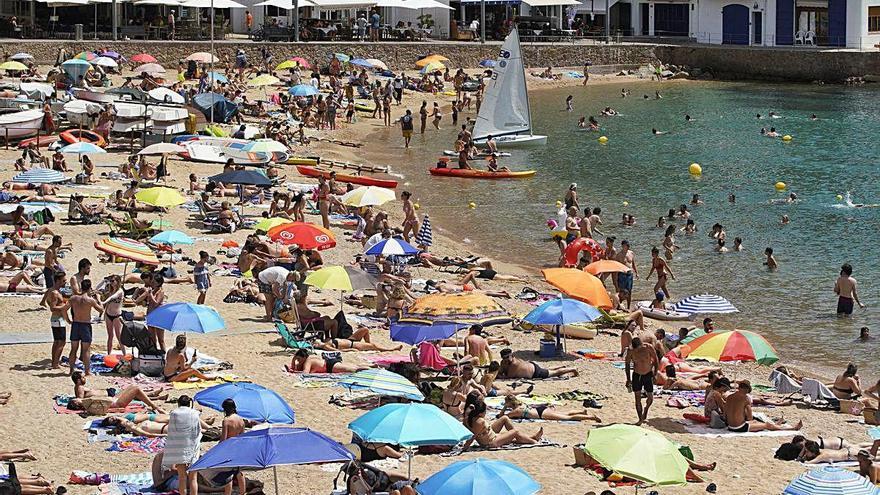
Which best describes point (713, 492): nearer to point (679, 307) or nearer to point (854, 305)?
point (679, 307)

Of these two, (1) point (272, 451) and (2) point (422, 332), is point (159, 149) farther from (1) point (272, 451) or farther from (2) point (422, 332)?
(1) point (272, 451)

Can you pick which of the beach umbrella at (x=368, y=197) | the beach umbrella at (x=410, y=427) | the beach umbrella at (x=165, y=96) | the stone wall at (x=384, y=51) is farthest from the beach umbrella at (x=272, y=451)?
the stone wall at (x=384, y=51)

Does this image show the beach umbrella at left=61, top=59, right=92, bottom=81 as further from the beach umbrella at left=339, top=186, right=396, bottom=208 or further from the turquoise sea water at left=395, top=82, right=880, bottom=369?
the beach umbrella at left=339, top=186, right=396, bottom=208

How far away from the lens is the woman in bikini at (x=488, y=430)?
47.4ft

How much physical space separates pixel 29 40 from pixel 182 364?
41.1 meters

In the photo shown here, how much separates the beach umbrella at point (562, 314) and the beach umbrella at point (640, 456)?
19.8 ft

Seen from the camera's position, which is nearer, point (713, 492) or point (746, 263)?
point (713, 492)

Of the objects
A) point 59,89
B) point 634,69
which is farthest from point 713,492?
point 634,69

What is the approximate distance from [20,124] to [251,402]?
24472mm

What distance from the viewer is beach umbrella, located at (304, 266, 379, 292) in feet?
64.1

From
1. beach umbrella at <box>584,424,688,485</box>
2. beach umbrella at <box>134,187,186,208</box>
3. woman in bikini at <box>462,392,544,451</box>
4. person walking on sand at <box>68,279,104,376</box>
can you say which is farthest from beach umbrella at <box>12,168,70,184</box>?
beach umbrella at <box>584,424,688,485</box>

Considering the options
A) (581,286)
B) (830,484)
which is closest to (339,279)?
(581,286)

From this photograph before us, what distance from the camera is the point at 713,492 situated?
43.8 feet

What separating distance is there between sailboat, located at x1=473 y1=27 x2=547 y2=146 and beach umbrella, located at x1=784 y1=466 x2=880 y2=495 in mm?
31932
